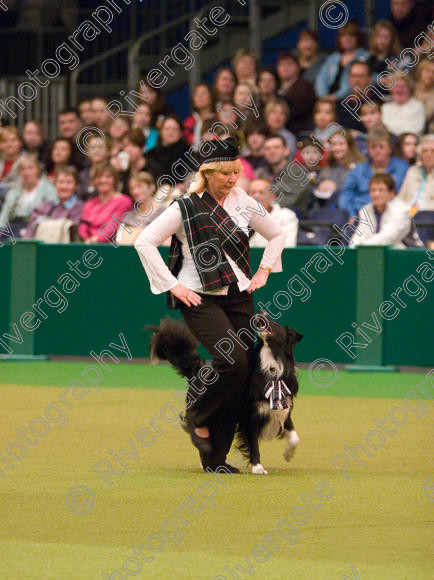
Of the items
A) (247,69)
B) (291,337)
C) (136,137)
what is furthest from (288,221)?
(291,337)

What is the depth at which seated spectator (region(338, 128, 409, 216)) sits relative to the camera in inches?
546

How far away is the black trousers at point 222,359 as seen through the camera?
7.09m

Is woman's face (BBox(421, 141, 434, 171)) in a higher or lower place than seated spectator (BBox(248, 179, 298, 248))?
higher

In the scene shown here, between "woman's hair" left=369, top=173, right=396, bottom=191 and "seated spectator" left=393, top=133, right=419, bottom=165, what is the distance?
1488 mm

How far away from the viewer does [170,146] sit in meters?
16.0

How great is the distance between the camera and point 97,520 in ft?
19.6

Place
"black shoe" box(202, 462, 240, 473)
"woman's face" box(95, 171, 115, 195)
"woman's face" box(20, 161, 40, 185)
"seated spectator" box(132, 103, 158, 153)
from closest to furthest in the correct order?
"black shoe" box(202, 462, 240, 473) → "woman's face" box(95, 171, 115, 195) → "woman's face" box(20, 161, 40, 185) → "seated spectator" box(132, 103, 158, 153)

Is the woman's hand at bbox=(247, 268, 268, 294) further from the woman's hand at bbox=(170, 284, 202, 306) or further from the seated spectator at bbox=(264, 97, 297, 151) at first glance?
the seated spectator at bbox=(264, 97, 297, 151)

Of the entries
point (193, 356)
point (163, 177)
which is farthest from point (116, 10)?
point (193, 356)

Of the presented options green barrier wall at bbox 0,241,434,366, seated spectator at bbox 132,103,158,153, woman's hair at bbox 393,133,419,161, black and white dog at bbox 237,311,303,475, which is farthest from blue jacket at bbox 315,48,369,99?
black and white dog at bbox 237,311,303,475

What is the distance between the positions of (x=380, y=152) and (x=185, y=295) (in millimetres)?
7223

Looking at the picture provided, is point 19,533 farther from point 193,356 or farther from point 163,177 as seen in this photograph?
point 163,177

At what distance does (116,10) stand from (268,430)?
15.6 meters

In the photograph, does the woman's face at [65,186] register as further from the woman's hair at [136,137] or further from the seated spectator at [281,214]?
the seated spectator at [281,214]
